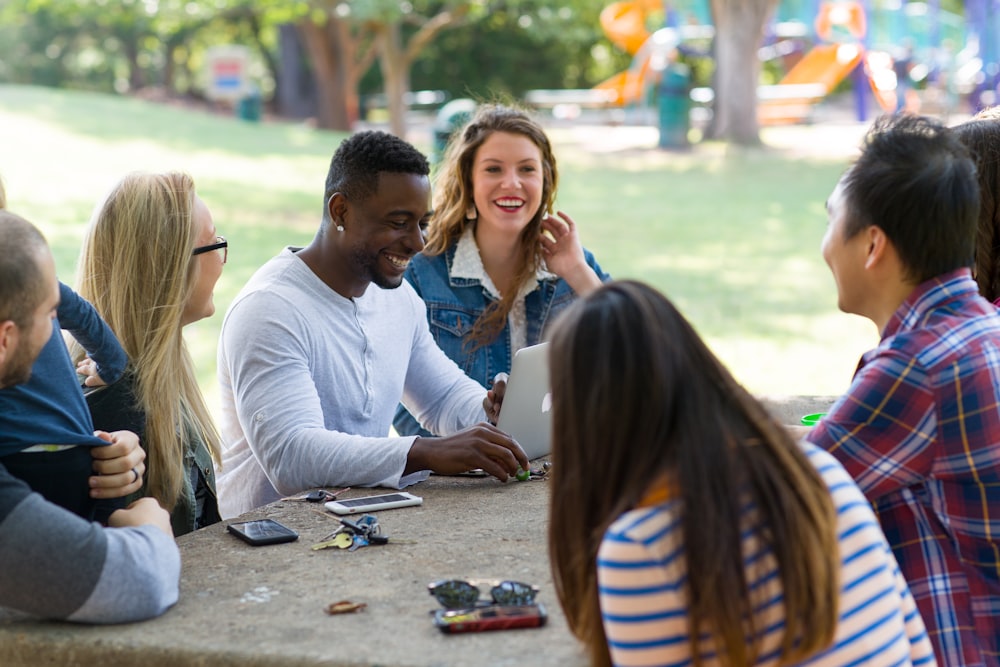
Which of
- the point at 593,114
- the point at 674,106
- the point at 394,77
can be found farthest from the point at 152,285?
the point at 593,114

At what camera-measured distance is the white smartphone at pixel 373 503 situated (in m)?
2.52

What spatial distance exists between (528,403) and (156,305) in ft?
2.97

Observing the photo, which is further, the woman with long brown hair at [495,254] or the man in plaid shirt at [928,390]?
the woman with long brown hair at [495,254]

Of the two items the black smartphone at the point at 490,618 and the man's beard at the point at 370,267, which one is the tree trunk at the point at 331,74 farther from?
the black smartphone at the point at 490,618

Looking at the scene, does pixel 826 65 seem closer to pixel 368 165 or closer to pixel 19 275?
pixel 368 165

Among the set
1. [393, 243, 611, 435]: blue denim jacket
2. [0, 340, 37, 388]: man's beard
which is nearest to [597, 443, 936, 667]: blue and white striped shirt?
[0, 340, 37, 388]: man's beard

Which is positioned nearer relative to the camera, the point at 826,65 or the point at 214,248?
the point at 214,248

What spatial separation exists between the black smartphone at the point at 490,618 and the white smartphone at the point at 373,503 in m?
0.63

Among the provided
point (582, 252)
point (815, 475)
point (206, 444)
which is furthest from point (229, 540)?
point (582, 252)

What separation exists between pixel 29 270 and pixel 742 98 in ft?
57.6

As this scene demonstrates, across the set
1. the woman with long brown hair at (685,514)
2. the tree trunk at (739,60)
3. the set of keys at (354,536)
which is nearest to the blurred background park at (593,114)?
the tree trunk at (739,60)

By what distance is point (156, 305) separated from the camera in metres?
2.66

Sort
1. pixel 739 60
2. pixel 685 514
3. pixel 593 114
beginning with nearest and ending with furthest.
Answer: pixel 685 514
pixel 739 60
pixel 593 114

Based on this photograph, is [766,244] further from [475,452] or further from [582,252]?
[475,452]
